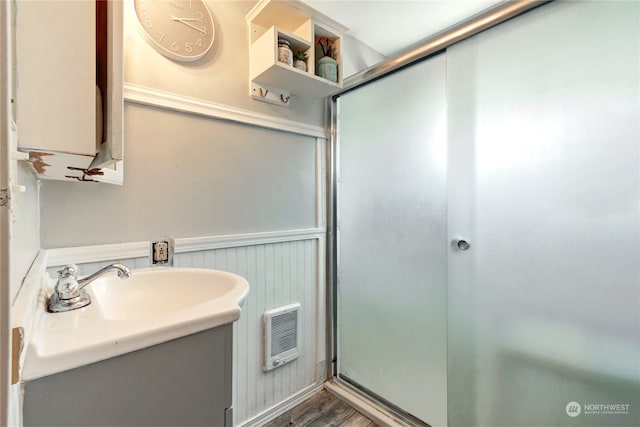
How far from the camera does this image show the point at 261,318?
4.73 ft

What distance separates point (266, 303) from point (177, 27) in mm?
1334

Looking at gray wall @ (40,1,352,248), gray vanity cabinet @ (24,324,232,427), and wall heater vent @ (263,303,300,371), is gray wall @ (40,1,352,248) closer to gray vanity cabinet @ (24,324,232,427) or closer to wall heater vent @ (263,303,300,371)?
wall heater vent @ (263,303,300,371)

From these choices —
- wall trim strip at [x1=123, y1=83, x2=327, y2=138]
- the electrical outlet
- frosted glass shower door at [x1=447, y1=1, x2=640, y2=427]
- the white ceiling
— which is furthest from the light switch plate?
the white ceiling

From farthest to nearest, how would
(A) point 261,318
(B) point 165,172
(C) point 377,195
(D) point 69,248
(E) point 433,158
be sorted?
1. (C) point 377,195
2. (A) point 261,318
3. (E) point 433,158
4. (B) point 165,172
5. (D) point 69,248

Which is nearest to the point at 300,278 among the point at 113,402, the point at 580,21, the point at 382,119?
the point at 382,119

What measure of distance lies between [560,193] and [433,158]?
50 cm

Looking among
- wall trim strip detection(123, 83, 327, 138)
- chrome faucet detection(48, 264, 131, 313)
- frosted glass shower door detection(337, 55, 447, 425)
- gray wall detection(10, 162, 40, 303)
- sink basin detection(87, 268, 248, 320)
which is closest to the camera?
gray wall detection(10, 162, 40, 303)

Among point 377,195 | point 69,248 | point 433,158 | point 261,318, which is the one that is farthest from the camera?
point 377,195

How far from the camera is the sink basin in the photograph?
0.83 metres

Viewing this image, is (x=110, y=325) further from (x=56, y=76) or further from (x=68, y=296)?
(x=56, y=76)

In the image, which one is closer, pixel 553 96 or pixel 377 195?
pixel 553 96

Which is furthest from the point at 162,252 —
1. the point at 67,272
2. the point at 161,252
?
the point at 67,272

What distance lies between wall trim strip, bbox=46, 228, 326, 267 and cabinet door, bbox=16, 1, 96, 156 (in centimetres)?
70

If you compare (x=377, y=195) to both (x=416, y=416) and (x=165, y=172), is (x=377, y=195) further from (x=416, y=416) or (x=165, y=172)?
(x=416, y=416)
